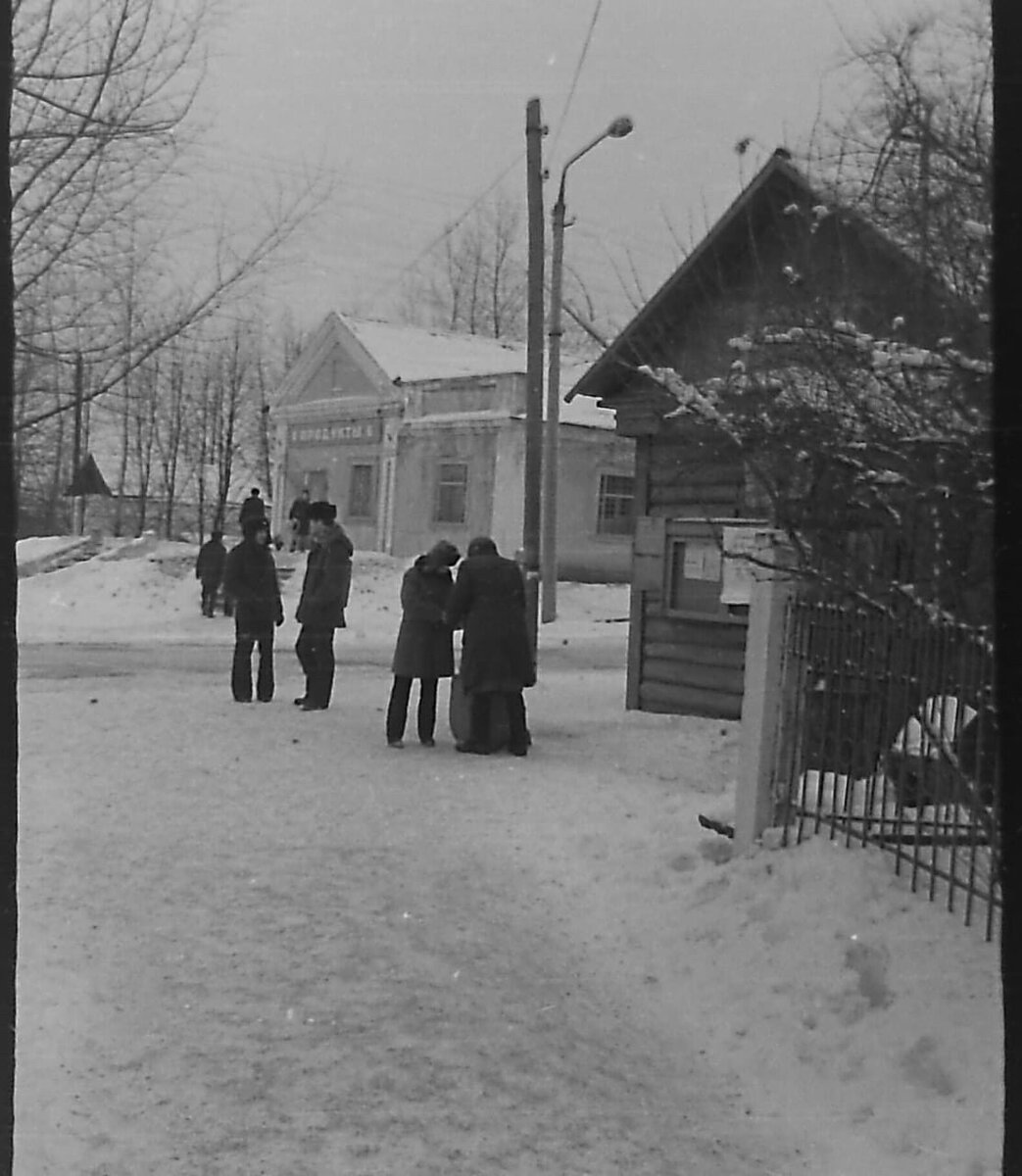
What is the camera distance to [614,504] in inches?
1149

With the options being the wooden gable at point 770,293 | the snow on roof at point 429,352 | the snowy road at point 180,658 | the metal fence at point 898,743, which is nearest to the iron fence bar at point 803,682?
the metal fence at point 898,743

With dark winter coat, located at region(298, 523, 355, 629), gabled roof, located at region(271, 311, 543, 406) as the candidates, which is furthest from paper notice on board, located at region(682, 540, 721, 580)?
gabled roof, located at region(271, 311, 543, 406)

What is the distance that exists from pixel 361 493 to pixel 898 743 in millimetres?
27059

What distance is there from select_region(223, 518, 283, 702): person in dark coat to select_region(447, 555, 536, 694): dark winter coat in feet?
8.30

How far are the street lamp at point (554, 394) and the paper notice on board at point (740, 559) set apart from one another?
19.6 ft

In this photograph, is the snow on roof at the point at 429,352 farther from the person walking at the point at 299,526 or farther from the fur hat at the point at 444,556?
the fur hat at the point at 444,556

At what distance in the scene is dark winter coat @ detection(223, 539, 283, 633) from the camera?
11766 millimetres

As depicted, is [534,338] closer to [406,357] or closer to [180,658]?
[180,658]

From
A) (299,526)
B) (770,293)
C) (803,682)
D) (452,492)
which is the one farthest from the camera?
(299,526)

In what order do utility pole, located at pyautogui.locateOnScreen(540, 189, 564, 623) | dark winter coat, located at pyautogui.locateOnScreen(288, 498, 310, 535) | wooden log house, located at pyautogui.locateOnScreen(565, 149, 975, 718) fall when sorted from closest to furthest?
wooden log house, located at pyautogui.locateOnScreen(565, 149, 975, 718) → utility pole, located at pyautogui.locateOnScreen(540, 189, 564, 623) → dark winter coat, located at pyautogui.locateOnScreen(288, 498, 310, 535)

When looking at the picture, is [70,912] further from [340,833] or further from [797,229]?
[797,229]

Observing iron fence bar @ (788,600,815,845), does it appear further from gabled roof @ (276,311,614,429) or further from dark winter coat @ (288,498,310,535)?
dark winter coat @ (288,498,310,535)

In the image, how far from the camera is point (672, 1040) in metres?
5.08

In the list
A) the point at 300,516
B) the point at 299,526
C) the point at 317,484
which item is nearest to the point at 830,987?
the point at 300,516
